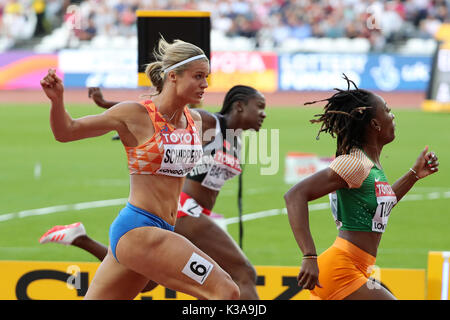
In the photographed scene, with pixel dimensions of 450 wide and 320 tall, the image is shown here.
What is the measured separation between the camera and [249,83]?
33.3 meters

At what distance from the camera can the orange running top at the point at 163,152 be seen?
5.73 m

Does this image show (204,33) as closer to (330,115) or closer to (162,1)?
(330,115)

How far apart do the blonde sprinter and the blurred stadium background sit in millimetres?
5883

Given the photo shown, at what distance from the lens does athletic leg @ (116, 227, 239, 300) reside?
18.1 feet

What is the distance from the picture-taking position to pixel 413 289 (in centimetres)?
761

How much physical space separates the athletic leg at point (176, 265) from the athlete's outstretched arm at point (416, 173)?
61.6 inches

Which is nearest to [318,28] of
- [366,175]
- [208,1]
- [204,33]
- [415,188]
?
[208,1]

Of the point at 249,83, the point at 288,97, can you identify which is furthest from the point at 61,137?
the point at 288,97

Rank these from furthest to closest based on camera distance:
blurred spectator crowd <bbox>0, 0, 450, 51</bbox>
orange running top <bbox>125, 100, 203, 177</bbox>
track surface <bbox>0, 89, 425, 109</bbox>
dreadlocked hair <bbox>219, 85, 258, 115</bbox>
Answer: blurred spectator crowd <bbox>0, 0, 450, 51</bbox>
track surface <bbox>0, 89, 425, 109</bbox>
dreadlocked hair <bbox>219, 85, 258, 115</bbox>
orange running top <bbox>125, 100, 203, 177</bbox>

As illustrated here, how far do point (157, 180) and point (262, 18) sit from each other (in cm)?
3360

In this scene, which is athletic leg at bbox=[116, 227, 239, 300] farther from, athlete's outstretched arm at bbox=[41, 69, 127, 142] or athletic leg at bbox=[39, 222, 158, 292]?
athletic leg at bbox=[39, 222, 158, 292]

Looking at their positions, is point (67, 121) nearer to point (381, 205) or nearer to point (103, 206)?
point (381, 205)

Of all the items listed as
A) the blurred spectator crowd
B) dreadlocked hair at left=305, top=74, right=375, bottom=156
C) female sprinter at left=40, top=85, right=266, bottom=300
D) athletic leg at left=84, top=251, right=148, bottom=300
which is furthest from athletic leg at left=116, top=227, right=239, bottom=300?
the blurred spectator crowd

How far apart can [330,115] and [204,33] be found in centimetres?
232
